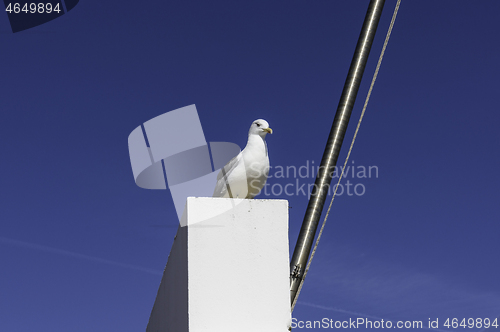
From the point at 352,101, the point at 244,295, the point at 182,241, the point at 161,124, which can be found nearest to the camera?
the point at 244,295

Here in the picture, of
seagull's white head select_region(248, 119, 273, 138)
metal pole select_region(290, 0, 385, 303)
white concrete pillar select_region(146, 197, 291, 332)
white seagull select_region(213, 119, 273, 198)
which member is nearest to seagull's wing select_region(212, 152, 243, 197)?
white seagull select_region(213, 119, 273, 198)

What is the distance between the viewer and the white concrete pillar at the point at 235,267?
4145 millimetres

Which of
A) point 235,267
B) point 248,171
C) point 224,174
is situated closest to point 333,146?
point 224,174

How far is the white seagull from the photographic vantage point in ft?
16.1

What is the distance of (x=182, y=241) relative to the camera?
15.0 ft

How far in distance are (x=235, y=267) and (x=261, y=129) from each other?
4.65 feet

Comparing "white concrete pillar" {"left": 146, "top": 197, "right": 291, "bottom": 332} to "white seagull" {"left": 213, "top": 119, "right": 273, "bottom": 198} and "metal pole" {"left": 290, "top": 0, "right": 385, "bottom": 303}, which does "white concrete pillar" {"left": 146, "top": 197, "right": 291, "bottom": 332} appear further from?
"metal pole" {"left": 290, "top": 0, "right": 385, "bottom": 303}

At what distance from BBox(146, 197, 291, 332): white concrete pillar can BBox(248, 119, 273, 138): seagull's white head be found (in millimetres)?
891

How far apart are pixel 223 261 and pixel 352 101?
19.5 feet

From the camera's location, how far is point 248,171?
491 cm

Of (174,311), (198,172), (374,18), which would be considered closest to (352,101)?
(374,18)

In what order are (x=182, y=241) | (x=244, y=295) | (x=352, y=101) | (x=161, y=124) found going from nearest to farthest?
(x=244, y=295)
(x=182, y=241)
(x=161, y=124)
(x=352, y=101)

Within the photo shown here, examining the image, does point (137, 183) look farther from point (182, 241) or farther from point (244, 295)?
point (244, 295)

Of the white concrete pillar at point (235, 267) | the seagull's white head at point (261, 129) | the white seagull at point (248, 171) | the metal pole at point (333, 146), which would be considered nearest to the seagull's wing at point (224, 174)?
the white seagull at point (248, 171)
